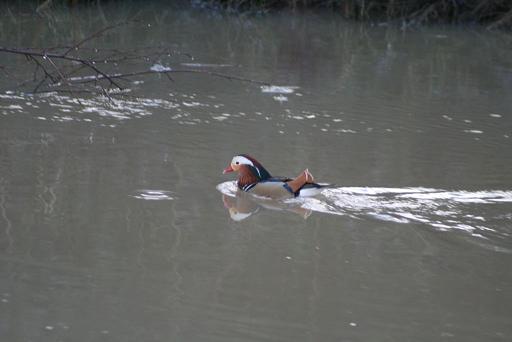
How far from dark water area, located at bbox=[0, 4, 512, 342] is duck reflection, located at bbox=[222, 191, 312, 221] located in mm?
28

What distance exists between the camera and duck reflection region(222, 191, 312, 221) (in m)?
7.73

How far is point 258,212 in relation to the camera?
788 centimetres

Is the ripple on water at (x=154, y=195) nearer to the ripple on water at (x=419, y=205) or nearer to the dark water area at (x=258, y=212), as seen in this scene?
the dark water area at (x=258, y=212)

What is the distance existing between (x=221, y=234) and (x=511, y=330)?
229 centimetres

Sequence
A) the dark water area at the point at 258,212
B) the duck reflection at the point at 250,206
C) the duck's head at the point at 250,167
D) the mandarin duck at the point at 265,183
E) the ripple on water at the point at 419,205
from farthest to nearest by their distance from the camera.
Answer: the duck's head at the point at 250,167 < the mandarin duck at the point at 265,183 < the duck reflection at the point at 250,206 < the ripple on water at the point at 419,205 < the dark water area at the point at 258,212

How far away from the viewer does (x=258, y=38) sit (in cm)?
1759

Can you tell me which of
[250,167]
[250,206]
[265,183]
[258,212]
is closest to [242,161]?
[250,167]

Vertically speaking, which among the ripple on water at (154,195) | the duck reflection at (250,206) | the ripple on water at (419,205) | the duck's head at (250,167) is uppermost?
the duck's head at (250,167)

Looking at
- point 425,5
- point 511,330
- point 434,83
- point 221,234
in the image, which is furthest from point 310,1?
point 511,330

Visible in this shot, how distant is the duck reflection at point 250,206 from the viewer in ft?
25.4

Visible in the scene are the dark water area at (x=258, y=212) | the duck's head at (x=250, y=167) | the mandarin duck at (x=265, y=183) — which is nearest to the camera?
the dark water area at (x=258, y=212)

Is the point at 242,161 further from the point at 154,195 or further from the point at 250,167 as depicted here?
the point at 154,195

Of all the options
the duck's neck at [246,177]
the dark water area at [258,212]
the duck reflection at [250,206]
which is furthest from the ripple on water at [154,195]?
the duck's neck at [246,177]

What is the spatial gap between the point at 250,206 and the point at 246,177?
0.32 metres
